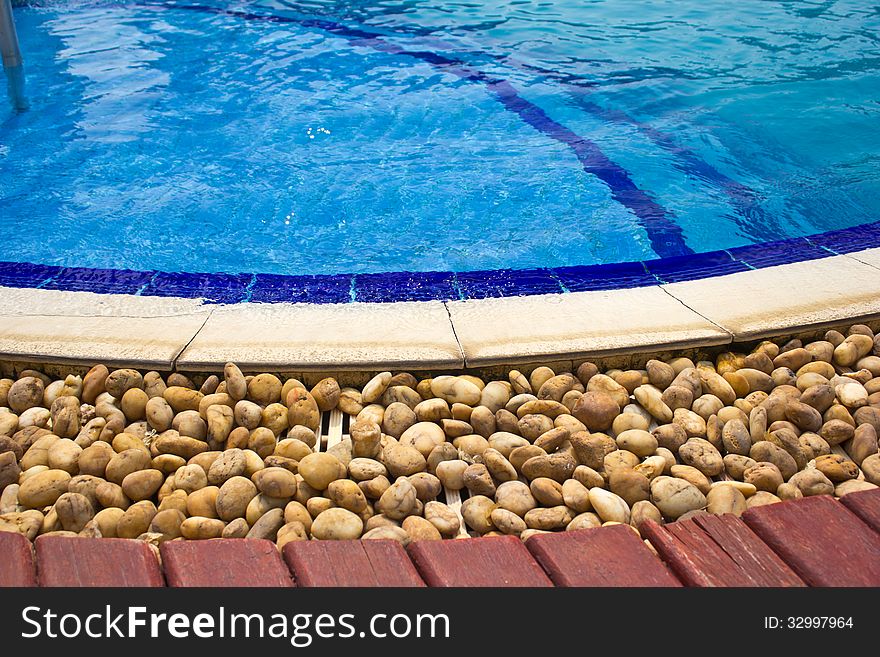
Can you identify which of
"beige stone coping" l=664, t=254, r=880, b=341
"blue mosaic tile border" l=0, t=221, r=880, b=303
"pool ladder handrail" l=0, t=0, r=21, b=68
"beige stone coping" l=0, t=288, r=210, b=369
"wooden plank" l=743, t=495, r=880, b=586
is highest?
"pool ladder handrail" l=0, t=0, r=21, b=68

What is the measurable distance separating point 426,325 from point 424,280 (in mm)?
757

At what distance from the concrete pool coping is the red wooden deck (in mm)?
798

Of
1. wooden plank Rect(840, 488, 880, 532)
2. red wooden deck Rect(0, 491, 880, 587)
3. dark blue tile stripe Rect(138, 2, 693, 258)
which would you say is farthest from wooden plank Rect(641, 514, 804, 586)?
dark blue tile stripe Rect(138, 2, 693, 258)

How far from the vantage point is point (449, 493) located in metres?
2.06

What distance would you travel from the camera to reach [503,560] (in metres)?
1.64

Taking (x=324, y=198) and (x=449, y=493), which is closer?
(x=449, y=493)

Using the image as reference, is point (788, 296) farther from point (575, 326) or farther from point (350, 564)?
point (350, 564)

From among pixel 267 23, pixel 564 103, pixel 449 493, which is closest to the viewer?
pixel 449 493

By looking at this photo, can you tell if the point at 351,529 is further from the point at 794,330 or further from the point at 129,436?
the point at 794,330

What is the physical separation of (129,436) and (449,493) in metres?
0.89

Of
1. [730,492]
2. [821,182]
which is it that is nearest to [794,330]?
[730,492]

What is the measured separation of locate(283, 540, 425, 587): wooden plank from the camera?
1.59m

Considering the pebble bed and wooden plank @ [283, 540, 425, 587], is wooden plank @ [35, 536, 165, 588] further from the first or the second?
wooden plank @ [283, 540, 425, 587]

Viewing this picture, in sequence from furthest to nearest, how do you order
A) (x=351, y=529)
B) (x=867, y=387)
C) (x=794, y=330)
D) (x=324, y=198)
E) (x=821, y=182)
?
(x=821, y=182) < (x=324, y=198) < (x=794, y=330) < (x=867, y=387) < (x=351, y=529)
